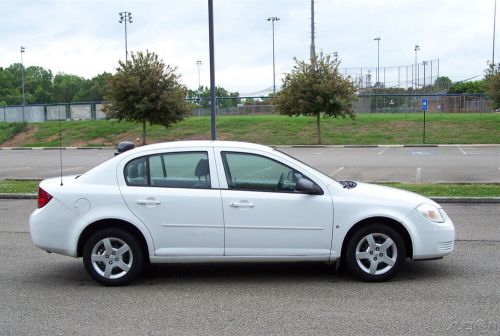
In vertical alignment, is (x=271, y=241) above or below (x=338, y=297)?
→ above

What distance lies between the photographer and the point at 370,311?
4.93 metres

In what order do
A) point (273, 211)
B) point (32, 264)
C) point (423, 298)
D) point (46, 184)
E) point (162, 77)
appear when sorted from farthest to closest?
point (162, 77), point (32, 264), point (46, 184), point (273, 211), point (423, 298)

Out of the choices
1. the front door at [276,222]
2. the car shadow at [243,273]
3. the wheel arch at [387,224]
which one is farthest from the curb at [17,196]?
the wheel arch at [387,224]

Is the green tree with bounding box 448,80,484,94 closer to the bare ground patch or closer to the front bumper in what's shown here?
the bare ground patch

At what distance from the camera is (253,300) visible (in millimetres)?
5328

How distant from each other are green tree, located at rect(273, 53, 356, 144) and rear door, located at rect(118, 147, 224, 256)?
90.4 feet

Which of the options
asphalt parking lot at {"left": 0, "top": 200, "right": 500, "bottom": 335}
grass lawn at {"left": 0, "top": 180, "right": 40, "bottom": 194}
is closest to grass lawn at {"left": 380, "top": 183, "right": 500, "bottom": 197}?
asphalt parking lot at {"left": 0, "top": 200, "right": 500, "bottom": 335}

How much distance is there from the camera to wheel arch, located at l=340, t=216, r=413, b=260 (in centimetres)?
581

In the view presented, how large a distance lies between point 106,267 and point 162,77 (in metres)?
27.1

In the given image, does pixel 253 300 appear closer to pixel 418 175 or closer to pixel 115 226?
pixel 115 226

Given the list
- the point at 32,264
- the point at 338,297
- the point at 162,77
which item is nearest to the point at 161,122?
the point at 162,77

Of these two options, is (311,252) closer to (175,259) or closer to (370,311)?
(370,311)

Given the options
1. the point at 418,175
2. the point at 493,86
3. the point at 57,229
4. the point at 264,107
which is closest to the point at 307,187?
the point at 57,229

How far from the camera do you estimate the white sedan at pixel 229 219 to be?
5.73 m
